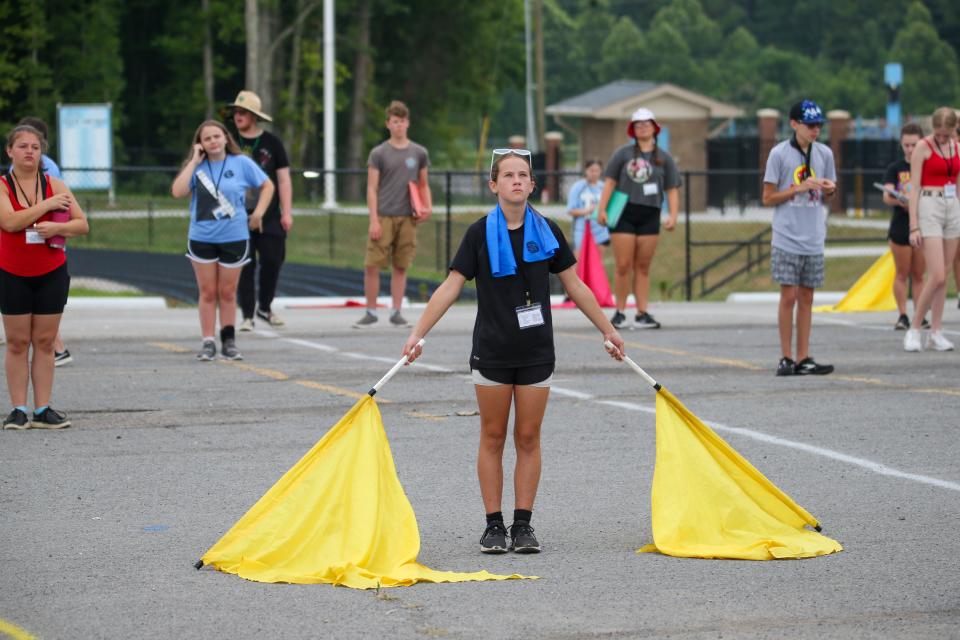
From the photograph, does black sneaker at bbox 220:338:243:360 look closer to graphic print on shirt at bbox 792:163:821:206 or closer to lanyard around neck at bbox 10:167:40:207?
lanyard around neck at bbox 10:167:40:207

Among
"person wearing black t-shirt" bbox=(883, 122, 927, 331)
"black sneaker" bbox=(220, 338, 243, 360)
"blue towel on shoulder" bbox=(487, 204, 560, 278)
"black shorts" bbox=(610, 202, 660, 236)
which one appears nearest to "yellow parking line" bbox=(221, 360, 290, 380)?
"black sneaker" bbox=(220, 338, 243, 360)

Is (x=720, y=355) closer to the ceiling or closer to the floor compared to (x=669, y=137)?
closer to the floor

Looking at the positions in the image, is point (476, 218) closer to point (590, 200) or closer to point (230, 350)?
point (590, 200)

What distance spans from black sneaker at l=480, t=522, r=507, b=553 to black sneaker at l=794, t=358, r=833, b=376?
5.85m

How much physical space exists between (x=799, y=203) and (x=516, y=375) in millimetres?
5409

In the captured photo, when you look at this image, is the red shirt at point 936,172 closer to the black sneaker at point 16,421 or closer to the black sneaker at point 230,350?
the black sneaker at point 230,350

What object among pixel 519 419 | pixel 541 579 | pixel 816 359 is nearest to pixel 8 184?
pixel 519 419

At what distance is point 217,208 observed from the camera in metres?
12.5

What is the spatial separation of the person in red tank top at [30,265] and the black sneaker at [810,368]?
5.67 meters

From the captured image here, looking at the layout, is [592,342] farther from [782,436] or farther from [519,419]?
[519,419]

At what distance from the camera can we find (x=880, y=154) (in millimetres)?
47281

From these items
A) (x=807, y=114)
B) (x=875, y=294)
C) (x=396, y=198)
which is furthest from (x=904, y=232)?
(x=396, y=198)

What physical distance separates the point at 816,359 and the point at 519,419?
6.93 meters

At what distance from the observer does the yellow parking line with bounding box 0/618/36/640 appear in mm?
5746
